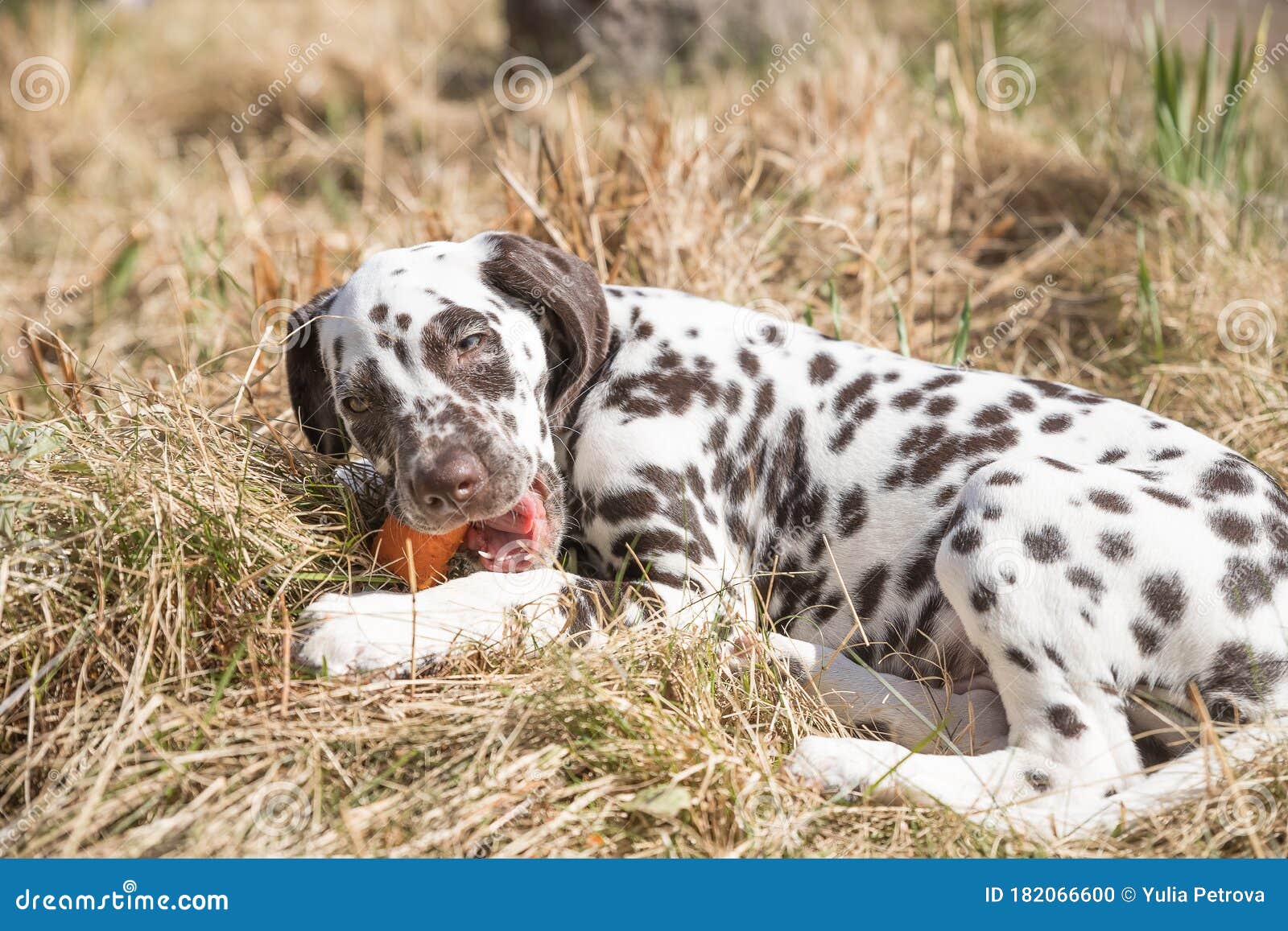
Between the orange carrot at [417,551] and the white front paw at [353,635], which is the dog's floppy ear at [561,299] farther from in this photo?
the white front paw at [353,635]

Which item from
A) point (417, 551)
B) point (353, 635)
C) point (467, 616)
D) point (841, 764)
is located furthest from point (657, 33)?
point (841, 764)

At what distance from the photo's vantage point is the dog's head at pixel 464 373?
3373mm

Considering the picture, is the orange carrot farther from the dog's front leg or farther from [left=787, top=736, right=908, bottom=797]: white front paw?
[left=787, top=736, right=908, bottom=797]: white front paw

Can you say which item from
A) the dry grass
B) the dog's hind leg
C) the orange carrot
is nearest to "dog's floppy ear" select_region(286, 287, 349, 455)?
the dry grass

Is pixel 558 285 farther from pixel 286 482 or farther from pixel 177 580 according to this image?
pixel 177 580

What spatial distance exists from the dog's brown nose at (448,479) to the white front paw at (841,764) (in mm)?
1230

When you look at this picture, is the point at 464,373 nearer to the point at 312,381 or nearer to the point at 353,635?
the point at 312,381

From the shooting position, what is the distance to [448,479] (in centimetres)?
323

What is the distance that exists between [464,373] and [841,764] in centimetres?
166

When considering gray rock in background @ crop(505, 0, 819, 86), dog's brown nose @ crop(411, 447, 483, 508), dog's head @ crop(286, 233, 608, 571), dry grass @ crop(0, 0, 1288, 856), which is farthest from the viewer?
gray rock in background @ crop(505, 0, 819, 86)

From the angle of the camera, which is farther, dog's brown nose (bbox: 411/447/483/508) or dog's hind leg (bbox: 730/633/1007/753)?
dog's hind leg (bbox: 730/633/1007/753)

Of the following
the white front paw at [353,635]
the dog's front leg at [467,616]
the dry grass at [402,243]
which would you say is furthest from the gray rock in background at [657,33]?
the white front paw at [353,635]

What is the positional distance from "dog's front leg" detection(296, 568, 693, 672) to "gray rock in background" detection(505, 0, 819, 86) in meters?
7.46

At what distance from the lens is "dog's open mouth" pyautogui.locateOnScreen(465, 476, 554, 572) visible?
360 centimetres
